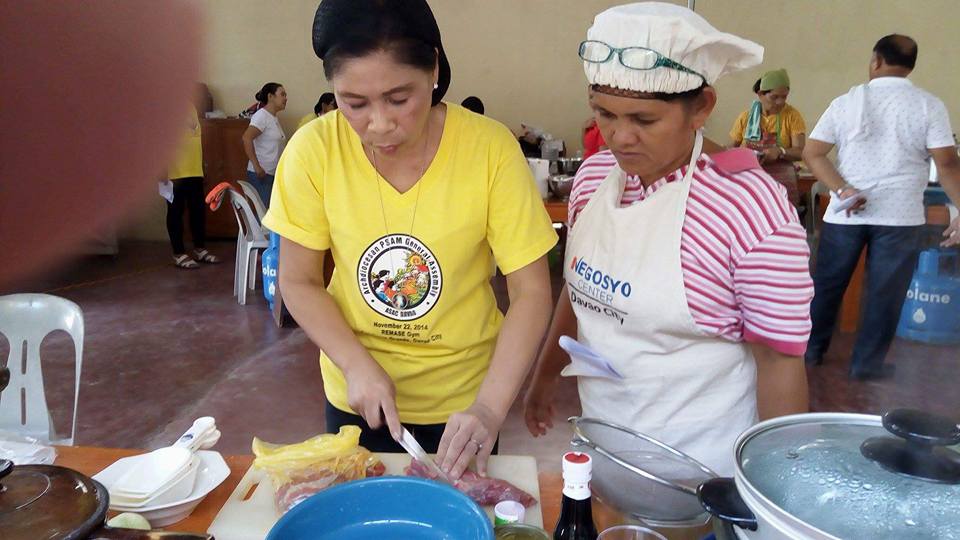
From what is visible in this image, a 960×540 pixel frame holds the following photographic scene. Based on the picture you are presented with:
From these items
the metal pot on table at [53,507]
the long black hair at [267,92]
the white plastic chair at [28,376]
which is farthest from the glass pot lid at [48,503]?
the long black hair at [267,92]

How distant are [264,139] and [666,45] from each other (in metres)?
6.06

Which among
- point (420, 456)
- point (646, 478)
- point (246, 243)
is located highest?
point (646, 478)

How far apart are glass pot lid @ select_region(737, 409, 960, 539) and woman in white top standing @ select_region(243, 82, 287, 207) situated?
20.3 feet

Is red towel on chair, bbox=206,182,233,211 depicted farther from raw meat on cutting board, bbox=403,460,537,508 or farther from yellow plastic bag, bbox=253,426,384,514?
raw meat on cutting board, bbox=403,460,537,508

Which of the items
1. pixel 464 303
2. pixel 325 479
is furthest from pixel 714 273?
pixel 325 479

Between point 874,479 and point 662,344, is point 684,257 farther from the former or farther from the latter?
point 874,479

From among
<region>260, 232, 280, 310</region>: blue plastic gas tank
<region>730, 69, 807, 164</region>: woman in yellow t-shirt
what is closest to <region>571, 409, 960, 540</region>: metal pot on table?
<region>260, 232, 280, 310</region>: blue plastic gas tank

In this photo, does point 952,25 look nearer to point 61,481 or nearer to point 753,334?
point 753,334

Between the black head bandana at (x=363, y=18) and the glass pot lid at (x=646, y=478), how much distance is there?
723 mm

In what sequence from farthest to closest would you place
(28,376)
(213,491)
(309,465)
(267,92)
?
(267,92) < (28,376) < (213,491) < (309,465)

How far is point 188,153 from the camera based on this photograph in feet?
0.83

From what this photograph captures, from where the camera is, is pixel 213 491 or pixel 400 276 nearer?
pixel 213 491

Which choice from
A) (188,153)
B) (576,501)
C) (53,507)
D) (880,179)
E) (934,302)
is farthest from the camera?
(934,302)

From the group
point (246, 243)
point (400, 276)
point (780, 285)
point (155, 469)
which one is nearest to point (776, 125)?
point (246, 243)
